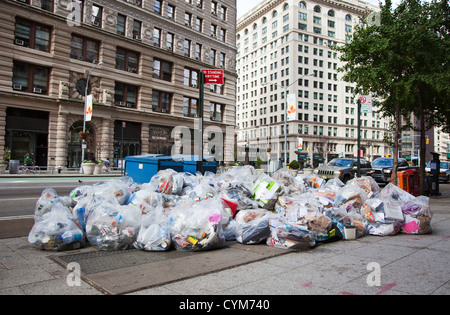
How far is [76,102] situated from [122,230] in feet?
86.4

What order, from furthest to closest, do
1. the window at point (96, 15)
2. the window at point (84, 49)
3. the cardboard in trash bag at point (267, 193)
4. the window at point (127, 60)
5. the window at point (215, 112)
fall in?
the window at point (215, 112), the window at point (127, 60), the window at point (96, 15), the window at point (84, 49), the cardboard in trash bag at point (267, 193)

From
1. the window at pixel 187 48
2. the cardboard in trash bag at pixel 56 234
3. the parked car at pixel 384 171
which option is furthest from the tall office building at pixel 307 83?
the cardboard in trash bag at pixel 56 234

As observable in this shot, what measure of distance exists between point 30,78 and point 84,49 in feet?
18.2

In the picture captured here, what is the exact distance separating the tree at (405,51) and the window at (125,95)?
78.5 ft

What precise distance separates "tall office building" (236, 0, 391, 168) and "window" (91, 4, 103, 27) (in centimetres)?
5269

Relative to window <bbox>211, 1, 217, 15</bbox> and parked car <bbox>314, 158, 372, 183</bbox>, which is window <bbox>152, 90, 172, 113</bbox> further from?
parked car <bbox>314, 158, 372, 183</bbox>

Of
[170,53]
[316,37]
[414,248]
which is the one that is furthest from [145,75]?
[316,37]

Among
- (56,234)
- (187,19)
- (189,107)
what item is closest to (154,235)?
(56,234)

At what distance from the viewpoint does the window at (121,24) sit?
3114cm

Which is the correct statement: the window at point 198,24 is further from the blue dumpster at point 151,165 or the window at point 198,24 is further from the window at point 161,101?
the blue dumpster at point 151,165

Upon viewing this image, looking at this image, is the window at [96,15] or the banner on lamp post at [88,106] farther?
the window at [96,15]

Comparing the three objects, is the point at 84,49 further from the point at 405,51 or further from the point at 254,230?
the point at 254,230

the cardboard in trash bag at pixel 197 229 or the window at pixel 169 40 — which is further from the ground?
the window at pixel 169 40

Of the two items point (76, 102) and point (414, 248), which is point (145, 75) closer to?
point (76, 102)
